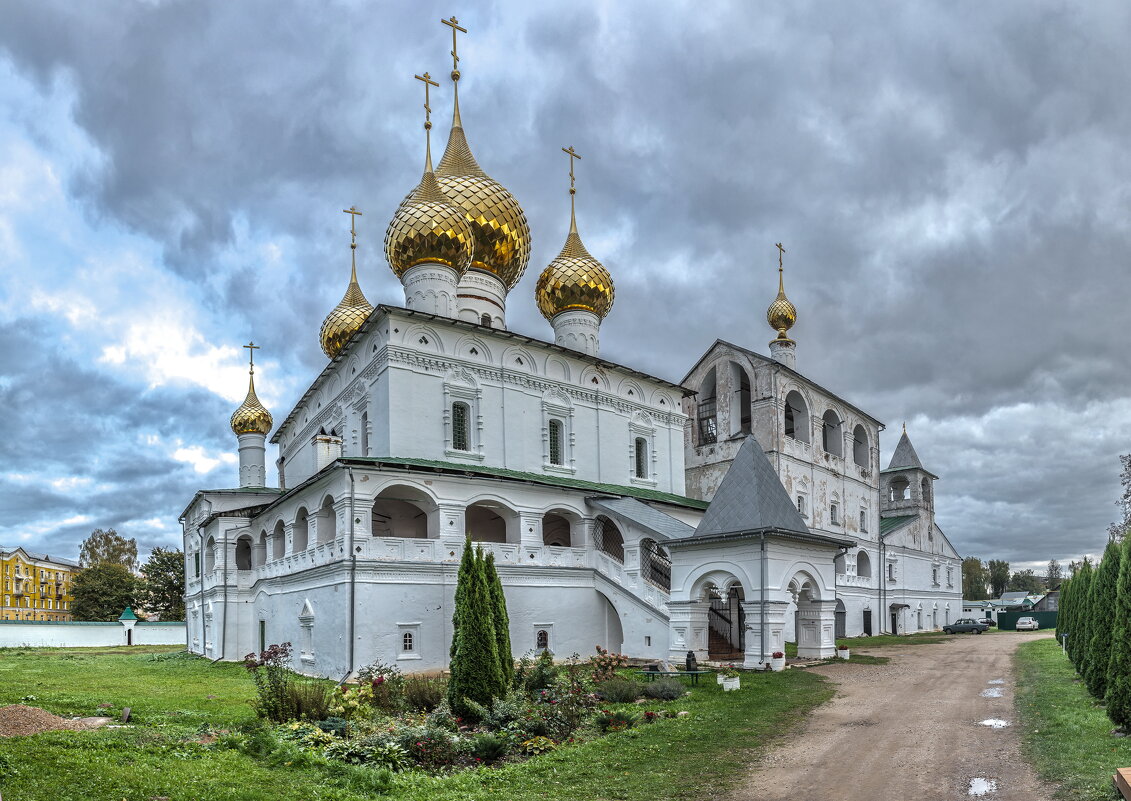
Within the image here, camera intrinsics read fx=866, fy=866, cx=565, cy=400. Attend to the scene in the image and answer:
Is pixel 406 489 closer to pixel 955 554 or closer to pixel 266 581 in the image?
pixel 266 581

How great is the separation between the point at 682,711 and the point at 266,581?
16.5 meters

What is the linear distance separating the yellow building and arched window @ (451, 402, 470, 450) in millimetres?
64250

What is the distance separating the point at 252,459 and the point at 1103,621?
31.2 meters

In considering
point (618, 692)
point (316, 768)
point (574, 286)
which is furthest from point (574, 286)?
point (316, 768)

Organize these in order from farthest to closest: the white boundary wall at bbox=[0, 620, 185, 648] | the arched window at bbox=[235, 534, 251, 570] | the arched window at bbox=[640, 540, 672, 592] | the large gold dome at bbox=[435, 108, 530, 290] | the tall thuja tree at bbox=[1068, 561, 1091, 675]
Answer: the white boundary wall at bbox=[0, 620, 185, 648], the arched window at bbox=[235, 534, 251, 570], the large gold dome at bbox=[435, 108, 530, 290], the arched window at bbox=[640, 540, 672, 592], the tall thuja tree at bbox=[1068, 561, 1091, 675]

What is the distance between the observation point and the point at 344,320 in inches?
1296

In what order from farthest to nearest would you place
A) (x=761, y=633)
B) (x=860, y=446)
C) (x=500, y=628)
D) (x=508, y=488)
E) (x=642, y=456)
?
(x=860, y=446), (x=642, y=456), (x=508, y=488), (x=761, y=633), (x=500, y=628)

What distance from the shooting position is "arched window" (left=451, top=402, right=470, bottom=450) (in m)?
24.4

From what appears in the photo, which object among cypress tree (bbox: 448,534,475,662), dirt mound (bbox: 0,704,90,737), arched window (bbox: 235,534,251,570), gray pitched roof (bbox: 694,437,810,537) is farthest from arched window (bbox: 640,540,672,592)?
arched window (bbox: 235,534,251,570)

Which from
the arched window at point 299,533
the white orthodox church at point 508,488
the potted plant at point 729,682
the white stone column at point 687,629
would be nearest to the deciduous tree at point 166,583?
the white orthodox church at point 508,488

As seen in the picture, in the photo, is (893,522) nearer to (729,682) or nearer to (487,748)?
(729,682)

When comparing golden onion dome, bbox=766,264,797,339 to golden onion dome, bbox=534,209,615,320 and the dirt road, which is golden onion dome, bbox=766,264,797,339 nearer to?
golden onion dome, bbox=534,209,615,320

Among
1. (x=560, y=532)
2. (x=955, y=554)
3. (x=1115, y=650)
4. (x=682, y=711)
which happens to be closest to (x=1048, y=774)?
(x=1115, y=650)

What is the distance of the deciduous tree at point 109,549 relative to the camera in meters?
65.0
